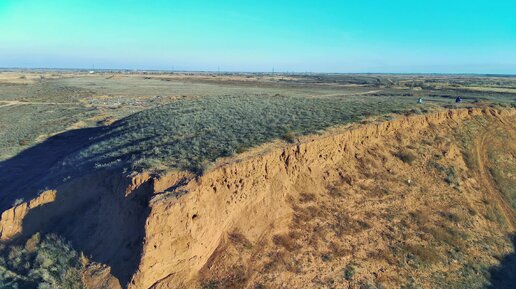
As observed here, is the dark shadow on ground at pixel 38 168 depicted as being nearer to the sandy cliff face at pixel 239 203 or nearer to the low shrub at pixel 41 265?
the low shrub at pixel 41 265

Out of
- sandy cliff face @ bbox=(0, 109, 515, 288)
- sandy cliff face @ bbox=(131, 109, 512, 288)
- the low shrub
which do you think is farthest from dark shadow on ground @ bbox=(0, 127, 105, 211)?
sandy cliff face @ bbox=(131, 109, 512, 288)

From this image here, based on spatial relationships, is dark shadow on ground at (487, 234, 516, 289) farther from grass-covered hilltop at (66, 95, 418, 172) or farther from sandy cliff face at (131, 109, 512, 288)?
grass-covered hilltop at (66, 95, 418, 172)

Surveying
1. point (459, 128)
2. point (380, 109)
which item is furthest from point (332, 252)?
point (459, 128)

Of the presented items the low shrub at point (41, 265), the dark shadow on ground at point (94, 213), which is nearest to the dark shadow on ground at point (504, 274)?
the dark shadow on ground at point (94, 213)

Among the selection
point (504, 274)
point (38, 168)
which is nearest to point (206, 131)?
point (38, 168)

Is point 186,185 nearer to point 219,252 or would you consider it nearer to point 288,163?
point 219,252

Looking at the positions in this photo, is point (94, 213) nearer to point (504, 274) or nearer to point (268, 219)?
point (268, 219)
